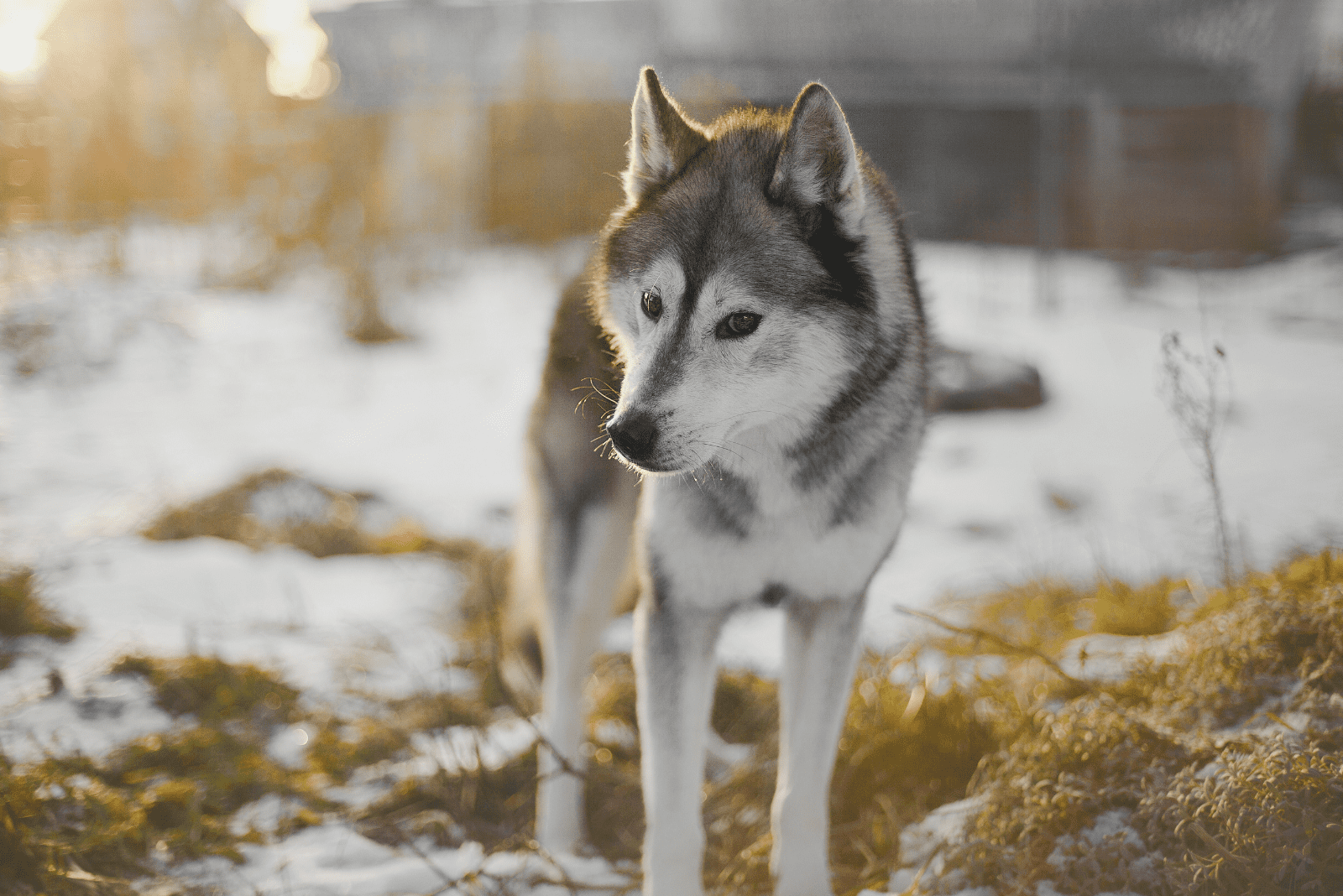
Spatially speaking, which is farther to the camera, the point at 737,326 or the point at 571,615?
the point at 571,615

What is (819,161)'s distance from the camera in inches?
71.9

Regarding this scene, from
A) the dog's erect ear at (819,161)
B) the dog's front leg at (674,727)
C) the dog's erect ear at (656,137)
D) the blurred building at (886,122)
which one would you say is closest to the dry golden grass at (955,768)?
the dog's front leg at (674,727)

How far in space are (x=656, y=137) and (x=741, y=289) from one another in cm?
50

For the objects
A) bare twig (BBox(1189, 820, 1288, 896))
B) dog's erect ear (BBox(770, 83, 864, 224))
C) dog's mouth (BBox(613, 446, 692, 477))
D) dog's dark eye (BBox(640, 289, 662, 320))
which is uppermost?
dog's erect ear (BBox(770, 83, 864, 224))

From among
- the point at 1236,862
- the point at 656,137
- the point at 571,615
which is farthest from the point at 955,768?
the point at 656,137

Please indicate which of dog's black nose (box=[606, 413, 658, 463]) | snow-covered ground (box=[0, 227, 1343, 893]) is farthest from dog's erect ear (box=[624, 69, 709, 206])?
snow-covered ground (box=[0, 227, 1343, 893])

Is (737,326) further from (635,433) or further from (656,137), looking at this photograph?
(656,137)

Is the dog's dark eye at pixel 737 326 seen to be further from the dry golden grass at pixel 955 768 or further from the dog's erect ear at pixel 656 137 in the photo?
the dry golden grass at pixel 955 768

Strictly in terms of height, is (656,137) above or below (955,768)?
above

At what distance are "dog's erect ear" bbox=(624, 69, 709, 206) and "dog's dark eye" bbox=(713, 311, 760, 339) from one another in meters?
0.48

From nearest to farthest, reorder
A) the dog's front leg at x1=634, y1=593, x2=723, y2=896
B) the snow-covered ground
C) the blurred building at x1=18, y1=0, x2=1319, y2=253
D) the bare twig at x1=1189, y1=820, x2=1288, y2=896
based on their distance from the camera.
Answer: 1. the bare twig at x1=1189, y1=820, x2=1288, y2=896
2. the dog's front leg at x1=634, y1=593, x2=723, y2=896
3. the snow-covered ground
4. the blurred building at x1=18, y1=0, x2=1319, y2=253

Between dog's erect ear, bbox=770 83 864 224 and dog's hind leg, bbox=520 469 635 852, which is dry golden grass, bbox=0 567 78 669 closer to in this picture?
dog's hind leg, bbox=520 469 635 852

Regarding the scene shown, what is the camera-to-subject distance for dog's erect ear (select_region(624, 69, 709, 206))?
196cm

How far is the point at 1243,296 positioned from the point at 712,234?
731 centimetres
